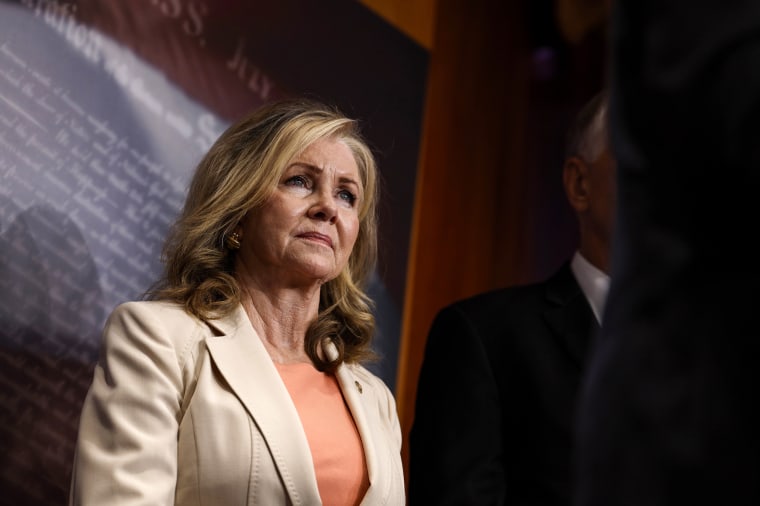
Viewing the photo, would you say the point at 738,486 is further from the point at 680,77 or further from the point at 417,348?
the point at 417,348

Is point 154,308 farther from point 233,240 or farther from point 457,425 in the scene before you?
point 457,425

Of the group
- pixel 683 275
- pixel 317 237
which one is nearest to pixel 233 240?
pixel 317 237

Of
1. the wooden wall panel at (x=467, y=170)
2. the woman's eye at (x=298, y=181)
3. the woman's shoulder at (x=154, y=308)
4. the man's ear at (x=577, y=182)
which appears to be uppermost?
the wooden wall panel at (x=467, y=170)

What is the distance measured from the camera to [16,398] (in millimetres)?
2295

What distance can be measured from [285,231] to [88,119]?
592 millimetres

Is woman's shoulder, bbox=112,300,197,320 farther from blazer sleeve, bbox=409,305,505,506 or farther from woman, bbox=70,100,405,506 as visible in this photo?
blazer sleeve, bbox=409,305,505,506

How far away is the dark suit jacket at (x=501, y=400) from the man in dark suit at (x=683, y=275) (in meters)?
1.50

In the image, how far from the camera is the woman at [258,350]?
194cm

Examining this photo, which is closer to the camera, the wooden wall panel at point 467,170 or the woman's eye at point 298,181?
the woman's eye at point 298,181

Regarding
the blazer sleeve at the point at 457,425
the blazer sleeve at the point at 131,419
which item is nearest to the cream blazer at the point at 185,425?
the blazer sleeve at the point at 131,419

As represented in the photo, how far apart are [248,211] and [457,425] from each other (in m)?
0.67

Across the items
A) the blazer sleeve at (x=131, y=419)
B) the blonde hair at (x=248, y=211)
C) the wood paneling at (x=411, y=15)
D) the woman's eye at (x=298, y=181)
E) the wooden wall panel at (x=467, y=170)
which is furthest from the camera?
the wooden wall panel at (x=467, y=170)

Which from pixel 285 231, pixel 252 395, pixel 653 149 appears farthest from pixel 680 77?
pixel 285 231

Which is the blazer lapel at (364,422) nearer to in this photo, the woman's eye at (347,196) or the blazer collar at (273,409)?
the blazer collar at (273,409)
